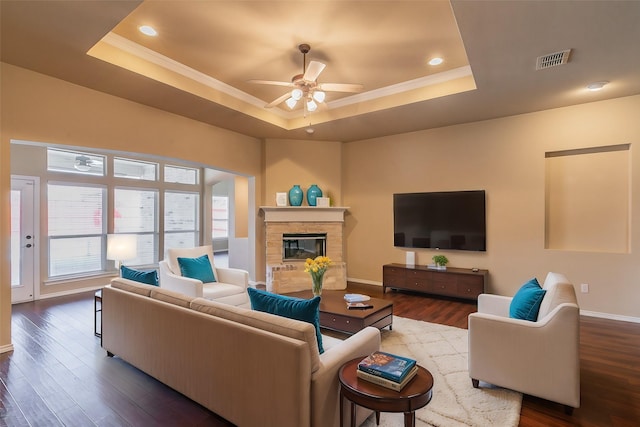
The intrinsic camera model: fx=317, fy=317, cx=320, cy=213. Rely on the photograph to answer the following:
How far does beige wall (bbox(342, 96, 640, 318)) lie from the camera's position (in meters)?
4.35

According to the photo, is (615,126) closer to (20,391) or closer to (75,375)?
(75,375)

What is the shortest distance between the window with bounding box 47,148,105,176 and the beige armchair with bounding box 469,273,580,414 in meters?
7.12

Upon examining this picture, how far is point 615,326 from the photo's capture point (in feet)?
13.4

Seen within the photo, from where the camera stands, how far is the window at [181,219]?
8086 mm

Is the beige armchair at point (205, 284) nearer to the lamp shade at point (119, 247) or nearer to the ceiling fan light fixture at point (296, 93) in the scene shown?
the lamp shade at point (119, 247)

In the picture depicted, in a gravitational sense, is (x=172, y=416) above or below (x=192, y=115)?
below

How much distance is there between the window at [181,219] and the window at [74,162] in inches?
67.1

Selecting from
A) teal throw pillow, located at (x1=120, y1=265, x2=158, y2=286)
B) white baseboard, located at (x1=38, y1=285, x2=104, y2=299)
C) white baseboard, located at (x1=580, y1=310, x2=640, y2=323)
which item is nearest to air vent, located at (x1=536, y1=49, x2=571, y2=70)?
white baseboard, located at (x1=580, y1=310, x2=640, y2=323)

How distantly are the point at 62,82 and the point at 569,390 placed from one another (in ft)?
18.7

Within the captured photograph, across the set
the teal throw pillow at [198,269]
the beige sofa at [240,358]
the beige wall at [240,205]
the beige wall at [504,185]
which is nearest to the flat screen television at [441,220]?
the beige wall at [504,185]

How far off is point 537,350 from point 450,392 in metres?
0.73

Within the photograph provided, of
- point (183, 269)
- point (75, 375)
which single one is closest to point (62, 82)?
point (183, 269)

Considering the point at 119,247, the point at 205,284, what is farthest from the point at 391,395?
the point at 119,247

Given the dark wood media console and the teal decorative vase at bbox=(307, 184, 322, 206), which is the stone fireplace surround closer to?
the teal decorative vase at bbox=(307, 184, 322, 206)
